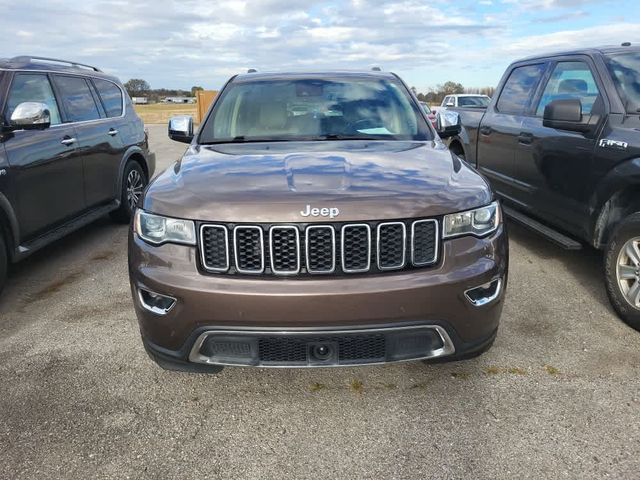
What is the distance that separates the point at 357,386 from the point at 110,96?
16.4ft

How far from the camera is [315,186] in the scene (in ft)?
8.45

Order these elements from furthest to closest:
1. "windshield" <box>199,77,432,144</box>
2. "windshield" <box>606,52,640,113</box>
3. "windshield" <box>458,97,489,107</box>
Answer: "windshield" <box>458,97,489,107</box>
"windshield" <box>606,52,640,113</box>
"windshield" <box>199,77,432,144</box>

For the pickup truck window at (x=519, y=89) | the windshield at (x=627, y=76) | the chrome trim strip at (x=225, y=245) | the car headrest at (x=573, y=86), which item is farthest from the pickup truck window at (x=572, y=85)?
the chrome trim strip at (x=225, y=245)

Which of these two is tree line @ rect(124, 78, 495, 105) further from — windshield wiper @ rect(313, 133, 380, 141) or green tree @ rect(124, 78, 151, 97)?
windshield wiper @ rect(313, 133, 380, 141)

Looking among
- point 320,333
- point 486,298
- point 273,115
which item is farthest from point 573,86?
point 320,333

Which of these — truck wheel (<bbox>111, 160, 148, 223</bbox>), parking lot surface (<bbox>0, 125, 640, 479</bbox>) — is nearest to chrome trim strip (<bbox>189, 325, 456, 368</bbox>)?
parking lot surface (<bbox>0, 125, 640, 479</bbox>)

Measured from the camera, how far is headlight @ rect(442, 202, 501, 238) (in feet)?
8.37

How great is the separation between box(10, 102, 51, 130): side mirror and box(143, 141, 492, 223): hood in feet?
5.80

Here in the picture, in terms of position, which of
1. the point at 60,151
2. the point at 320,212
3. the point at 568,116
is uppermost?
the point at 568,116

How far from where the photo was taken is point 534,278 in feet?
15.3

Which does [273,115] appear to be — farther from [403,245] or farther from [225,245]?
[403,245]

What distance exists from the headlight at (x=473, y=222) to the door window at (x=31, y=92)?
11.6ft

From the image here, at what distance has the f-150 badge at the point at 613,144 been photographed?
3831mm

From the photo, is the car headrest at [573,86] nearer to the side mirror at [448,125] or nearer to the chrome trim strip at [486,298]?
the side mirror at [448,125]
